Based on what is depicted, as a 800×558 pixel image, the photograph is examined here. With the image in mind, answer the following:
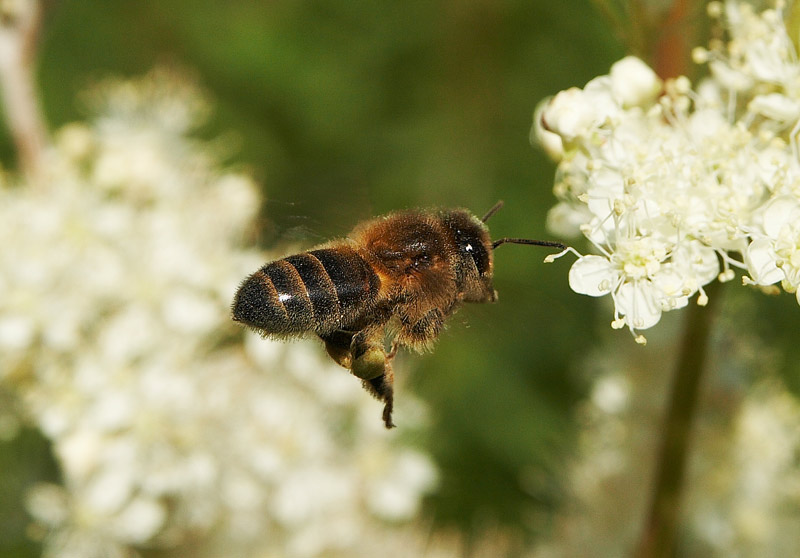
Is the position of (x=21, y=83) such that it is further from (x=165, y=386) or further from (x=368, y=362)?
(x=368, y=362)

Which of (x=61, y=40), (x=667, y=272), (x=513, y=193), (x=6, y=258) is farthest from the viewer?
(x=61, y=40)

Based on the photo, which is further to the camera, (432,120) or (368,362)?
(432,120)

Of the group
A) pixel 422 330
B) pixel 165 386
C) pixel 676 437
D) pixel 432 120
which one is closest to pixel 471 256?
pixel 422 330

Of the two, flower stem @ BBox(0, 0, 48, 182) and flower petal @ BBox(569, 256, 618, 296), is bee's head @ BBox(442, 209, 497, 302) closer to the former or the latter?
flower petal @ BBox(569, 256, 618, 296)

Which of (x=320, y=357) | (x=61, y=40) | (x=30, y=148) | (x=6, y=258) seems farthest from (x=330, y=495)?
(x=61, y=40)

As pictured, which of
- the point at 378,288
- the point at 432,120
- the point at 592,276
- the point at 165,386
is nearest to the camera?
the point at 592,276

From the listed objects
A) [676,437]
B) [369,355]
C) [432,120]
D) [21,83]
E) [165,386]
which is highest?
[21,83]

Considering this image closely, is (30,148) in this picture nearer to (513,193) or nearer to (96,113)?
(96,113)
